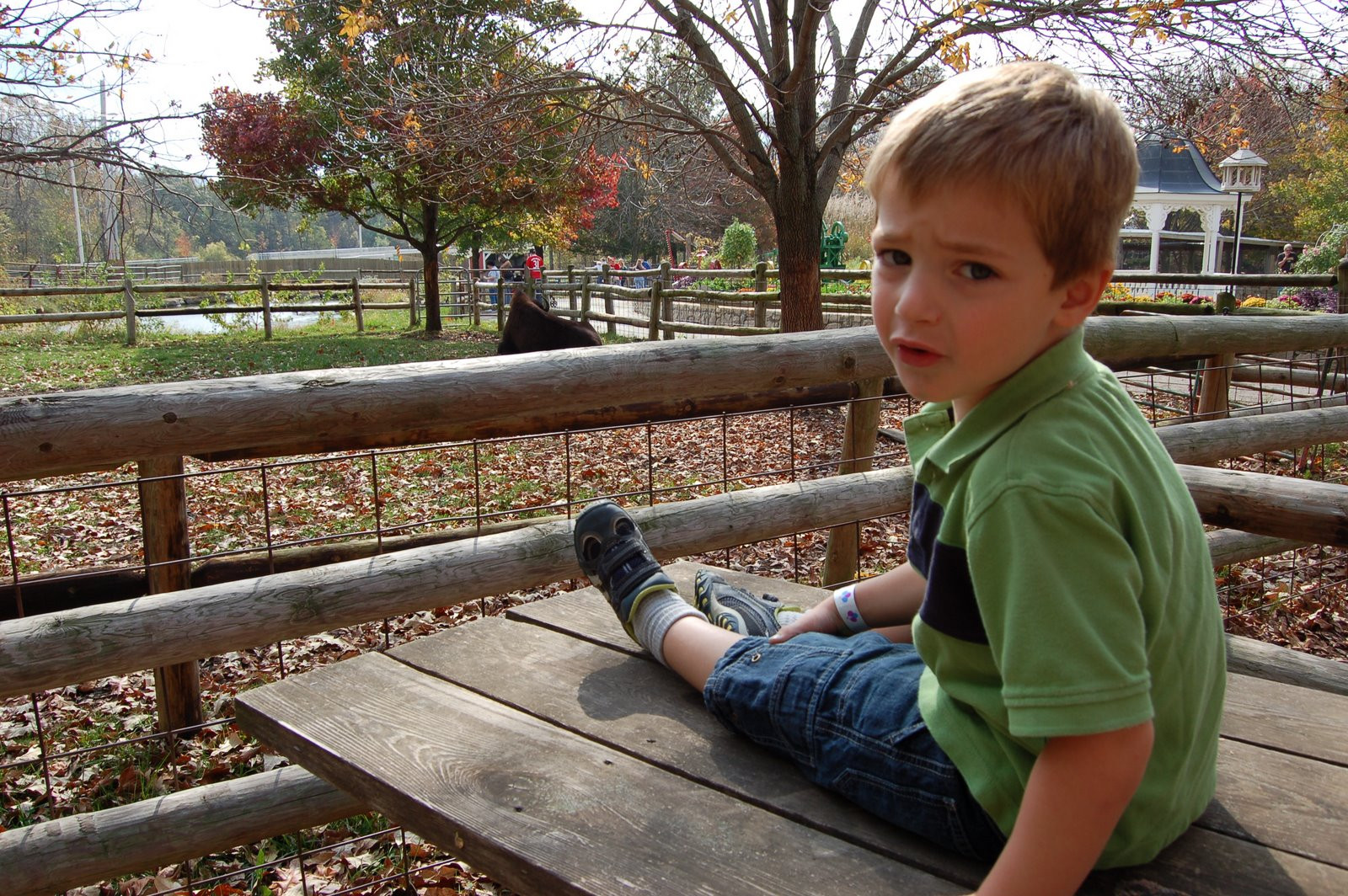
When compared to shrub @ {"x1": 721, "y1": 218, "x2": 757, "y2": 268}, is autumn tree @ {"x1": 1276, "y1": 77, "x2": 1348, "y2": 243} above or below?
above

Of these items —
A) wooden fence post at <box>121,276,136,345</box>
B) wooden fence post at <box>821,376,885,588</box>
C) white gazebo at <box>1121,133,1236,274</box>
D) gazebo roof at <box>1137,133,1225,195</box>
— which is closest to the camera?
wooden fence post at <box>821,376,885,588</box>

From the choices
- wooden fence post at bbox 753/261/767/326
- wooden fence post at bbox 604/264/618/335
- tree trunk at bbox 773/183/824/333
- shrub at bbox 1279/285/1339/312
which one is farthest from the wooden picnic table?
wooden fence post at bbox 604/264/618/335

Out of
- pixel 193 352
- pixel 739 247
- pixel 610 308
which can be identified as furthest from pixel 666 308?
pixel 739 247

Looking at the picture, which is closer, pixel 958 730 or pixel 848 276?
pixel 958 730

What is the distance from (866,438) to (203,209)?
20.2 feet

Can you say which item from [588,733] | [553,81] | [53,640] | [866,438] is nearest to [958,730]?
[588,733]

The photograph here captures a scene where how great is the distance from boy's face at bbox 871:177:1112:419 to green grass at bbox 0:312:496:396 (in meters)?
10.5

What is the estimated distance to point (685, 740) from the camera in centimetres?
146

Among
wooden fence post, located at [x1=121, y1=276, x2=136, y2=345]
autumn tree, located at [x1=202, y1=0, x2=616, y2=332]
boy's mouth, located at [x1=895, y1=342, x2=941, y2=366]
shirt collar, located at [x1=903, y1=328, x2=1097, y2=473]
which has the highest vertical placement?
autumn tree, located at [x1=202, y1=0, x2=616, y2=332]

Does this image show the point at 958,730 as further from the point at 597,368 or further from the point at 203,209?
the point at 203,209

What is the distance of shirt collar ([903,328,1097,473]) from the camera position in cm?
105

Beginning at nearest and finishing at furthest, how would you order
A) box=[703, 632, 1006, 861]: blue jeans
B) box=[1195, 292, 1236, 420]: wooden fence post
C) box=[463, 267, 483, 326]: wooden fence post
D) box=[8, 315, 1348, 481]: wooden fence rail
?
box=[703, 632, 1006, 861]: blue jeans → box=[8, 315, 1348, 481]: wooden fence rail → box=[1195, 292, 1236, 420]: wooden fence post → box=[463, 267, 483, 326]: wooden fence post

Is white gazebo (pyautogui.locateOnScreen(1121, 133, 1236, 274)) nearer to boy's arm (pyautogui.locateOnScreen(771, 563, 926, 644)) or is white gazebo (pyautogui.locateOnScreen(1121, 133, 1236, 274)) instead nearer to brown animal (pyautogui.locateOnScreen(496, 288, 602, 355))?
brown animal (pyautogui.locateOnScreen(496, 288, 602, 355))

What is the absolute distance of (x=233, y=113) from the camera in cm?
1945
